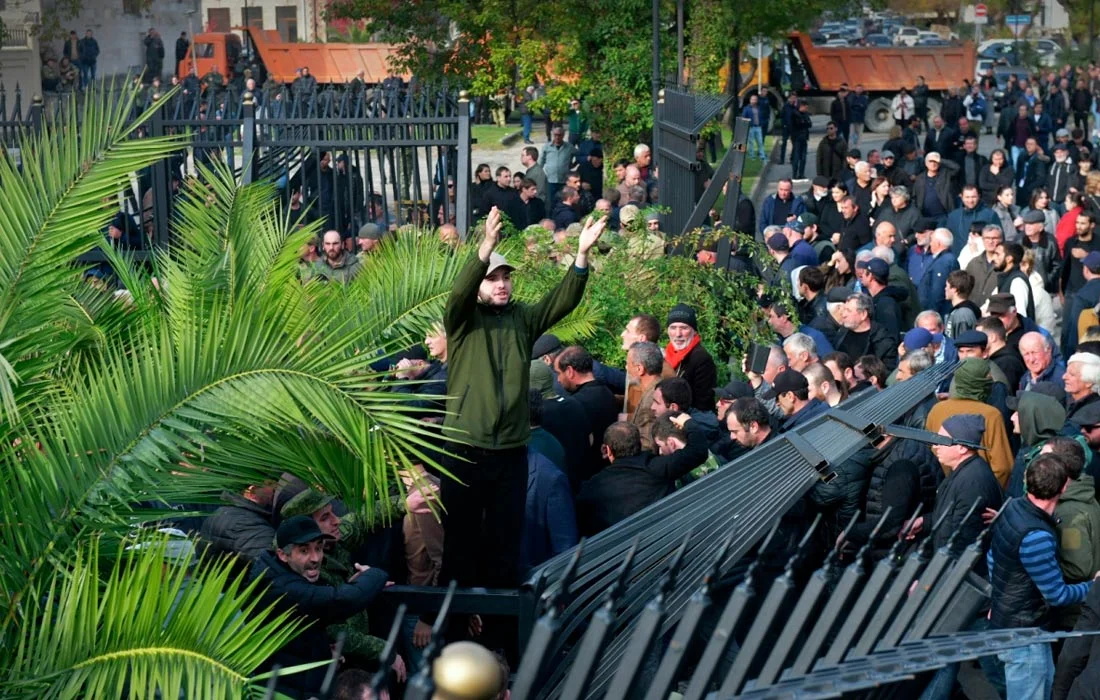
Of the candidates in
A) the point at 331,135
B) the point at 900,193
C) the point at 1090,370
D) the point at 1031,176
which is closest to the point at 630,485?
the point at 1090,370

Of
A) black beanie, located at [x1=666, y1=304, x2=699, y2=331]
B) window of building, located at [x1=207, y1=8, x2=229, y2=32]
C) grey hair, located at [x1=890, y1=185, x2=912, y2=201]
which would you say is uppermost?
window of building, located at [x1=207, y1=8, x2=229, y2=32]

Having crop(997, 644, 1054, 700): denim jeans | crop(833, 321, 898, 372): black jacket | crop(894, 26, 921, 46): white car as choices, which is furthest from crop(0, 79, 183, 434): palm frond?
crop(894, 26, 921, 46): white car

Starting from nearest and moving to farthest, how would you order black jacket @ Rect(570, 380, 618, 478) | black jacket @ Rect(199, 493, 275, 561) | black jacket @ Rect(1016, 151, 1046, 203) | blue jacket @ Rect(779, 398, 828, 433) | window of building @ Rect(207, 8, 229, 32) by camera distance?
1. black jacket @ Rect(199, 493, 275, 561)
2. blue jacket @ Rect(779, 398, 828, 433)
3. black jacket @ Rect(570, 380, 618, 478)
4. black jacket @ Rect(1016, 151, 1046, 203)
5. window of building @ Rect(207, 8, 229, 32)

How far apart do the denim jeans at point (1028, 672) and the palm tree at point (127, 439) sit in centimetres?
301

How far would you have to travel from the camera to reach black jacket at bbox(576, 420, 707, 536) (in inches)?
274

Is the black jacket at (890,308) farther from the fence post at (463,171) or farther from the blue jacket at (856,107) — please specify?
the blue jacket at (856,107)

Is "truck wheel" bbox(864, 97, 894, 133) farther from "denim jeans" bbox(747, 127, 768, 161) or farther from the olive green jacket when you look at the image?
the olive green jacket

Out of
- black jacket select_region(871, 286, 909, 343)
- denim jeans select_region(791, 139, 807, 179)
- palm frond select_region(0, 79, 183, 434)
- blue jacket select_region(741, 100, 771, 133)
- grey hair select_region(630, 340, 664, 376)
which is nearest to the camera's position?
palm frond select_region(0, 79, 183, 434)

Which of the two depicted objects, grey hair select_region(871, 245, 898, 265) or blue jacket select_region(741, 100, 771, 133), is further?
blue jacket select_region(741, 100, 771, 133)

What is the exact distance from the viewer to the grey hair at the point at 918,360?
855 cm

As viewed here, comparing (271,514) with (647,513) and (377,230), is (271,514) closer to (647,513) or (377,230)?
(647,513)

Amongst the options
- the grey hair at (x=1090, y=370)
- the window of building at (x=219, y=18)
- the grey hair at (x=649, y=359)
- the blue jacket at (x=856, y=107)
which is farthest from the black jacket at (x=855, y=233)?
the window of building at (x=219, y=18)

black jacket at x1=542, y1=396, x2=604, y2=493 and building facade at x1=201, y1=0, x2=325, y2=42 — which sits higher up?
building facade at x1=201, y1=0, x2=325, y2=42

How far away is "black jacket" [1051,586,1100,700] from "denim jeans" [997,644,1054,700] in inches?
Result: 3.0
